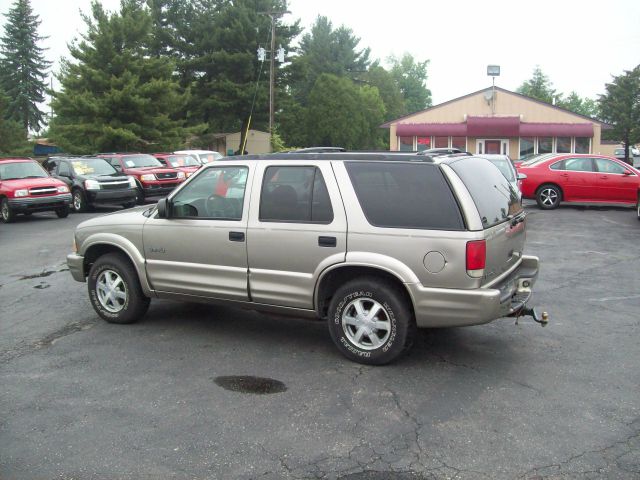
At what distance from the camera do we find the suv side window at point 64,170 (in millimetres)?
20380

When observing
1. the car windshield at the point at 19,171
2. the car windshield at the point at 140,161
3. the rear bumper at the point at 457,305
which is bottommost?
the rear bumper at the point at 457,305

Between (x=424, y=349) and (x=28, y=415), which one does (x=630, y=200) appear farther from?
(x=28, y=415)

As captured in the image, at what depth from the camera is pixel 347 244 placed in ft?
17.9

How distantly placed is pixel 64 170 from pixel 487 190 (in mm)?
17723

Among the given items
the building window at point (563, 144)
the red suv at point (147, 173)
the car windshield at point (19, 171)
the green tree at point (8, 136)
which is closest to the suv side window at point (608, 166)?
the red suv at point (147, 173)

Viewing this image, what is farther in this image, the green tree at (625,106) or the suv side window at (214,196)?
the green tree at (625,106)

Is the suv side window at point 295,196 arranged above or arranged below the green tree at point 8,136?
below

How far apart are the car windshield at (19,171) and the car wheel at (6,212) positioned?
0.99 meters

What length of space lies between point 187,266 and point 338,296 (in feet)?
5.29

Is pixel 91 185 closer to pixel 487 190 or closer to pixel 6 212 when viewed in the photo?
pixel 6 212

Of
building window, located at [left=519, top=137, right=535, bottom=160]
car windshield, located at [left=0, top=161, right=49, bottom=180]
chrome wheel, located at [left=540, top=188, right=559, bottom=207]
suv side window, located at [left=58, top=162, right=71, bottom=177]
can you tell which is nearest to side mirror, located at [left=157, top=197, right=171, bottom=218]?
car windshield, located at [left=0, top=161, right=49, bottom=180]

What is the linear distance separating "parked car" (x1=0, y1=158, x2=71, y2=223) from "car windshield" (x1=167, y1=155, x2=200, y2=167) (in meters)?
6.60

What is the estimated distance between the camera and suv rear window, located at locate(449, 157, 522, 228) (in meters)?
5.31

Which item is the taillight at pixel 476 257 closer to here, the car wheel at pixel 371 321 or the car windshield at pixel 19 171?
the car wheel at pixel 371 321
